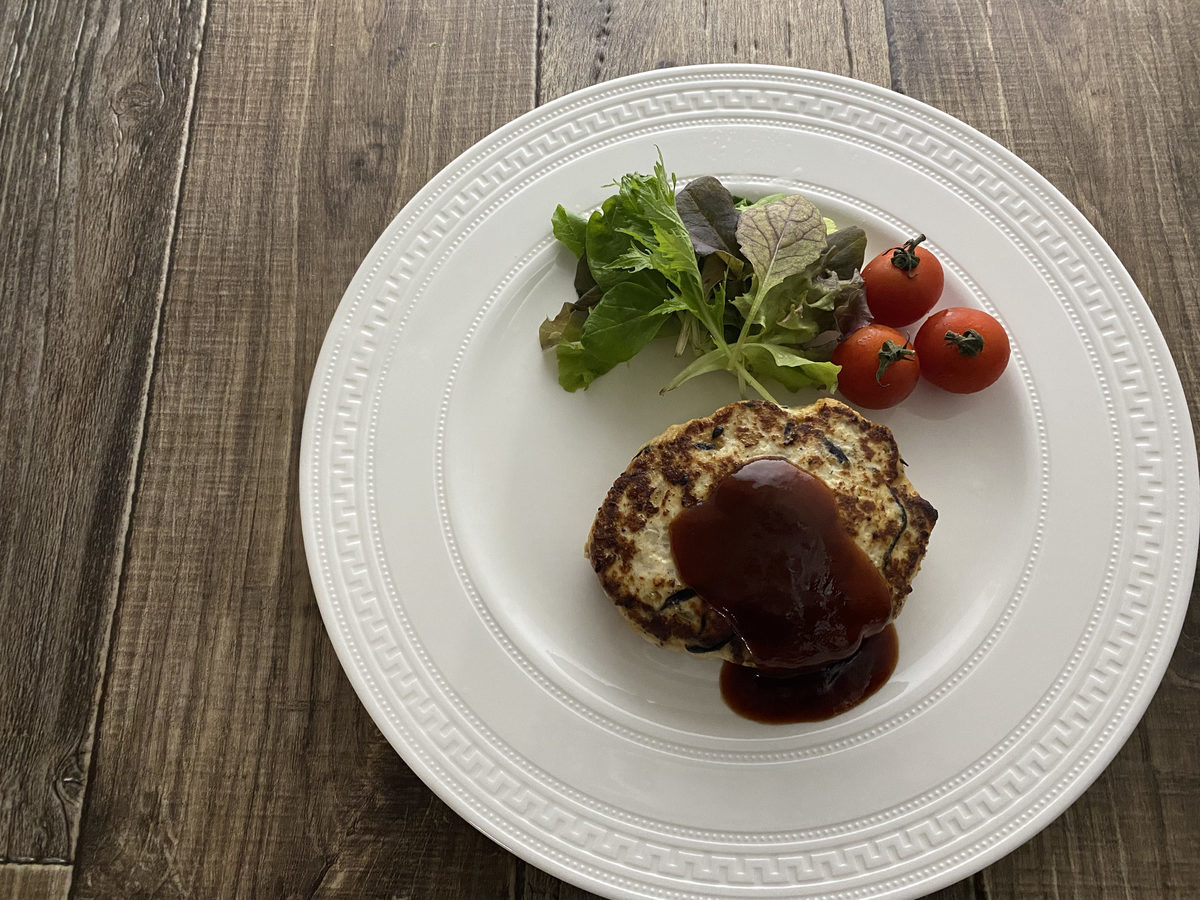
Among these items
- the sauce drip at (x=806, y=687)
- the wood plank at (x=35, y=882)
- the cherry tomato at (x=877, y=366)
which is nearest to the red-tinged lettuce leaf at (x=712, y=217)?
the cherry tomato at (x=877, y=366)

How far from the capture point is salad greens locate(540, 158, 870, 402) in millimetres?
2600

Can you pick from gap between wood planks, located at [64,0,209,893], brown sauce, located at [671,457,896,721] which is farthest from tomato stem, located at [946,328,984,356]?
gap between wood planks, located at [64,0,209,893]

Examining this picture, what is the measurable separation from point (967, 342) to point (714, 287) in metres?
0.78

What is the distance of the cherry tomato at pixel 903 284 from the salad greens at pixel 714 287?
0.05 meters

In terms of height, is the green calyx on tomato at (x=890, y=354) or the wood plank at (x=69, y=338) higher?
the green calyx on tomato at (x=890, y=354)

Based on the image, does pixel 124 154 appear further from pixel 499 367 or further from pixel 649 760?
pixel 649 760

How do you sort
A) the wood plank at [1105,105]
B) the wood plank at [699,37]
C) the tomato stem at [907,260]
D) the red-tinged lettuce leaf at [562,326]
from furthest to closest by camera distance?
the wood plank at [699,37] → the wood plank at [1105,105] → the red-tinged lettuce leaf at [562,326] → the tomato stem at [907,260]

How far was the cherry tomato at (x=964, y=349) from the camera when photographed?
2600 millimetres

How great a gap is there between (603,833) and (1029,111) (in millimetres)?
2946

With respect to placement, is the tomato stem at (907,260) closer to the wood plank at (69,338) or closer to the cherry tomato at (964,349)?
the cherry tomato at (964,349)

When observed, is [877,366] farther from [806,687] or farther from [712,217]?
[806,687]

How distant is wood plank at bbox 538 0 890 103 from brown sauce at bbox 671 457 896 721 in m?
1.75

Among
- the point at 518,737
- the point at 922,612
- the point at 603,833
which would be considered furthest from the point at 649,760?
the point at 922,612

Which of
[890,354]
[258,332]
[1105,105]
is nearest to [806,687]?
[890,354]
